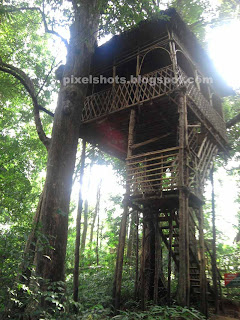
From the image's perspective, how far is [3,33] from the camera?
13406mm

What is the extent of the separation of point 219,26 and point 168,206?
12002mm

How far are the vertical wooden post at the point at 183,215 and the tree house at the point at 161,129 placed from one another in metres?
0.03

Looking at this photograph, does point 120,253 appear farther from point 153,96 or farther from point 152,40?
point 152,40

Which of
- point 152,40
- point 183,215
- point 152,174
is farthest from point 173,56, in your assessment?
point 183,215

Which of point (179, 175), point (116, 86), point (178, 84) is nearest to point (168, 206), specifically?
point (179, 175)

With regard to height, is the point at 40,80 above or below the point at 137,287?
above

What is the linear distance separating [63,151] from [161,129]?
22.1 feet

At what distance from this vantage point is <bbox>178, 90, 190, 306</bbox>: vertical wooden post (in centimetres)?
623

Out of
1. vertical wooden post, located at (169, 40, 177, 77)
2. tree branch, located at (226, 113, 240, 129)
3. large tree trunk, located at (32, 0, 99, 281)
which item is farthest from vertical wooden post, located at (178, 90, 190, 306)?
tree branch, located at (226, 113, 240, 129)

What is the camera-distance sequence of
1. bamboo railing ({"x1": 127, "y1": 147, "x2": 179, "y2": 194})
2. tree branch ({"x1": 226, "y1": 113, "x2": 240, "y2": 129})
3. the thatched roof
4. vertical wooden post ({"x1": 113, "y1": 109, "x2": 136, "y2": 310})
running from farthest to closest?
tree branch ({"x1": 226, "y1": 113, "x2": 240, "y2": 129}) < the thatched roof < bamboo railing ({"x1": 127, "y1": 147, "x2": 179, "y2": 194}) < vertical wooden post ({"x1": 113, "y1": 109, "x2": 136, "y2": 310})

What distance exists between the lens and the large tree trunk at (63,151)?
389 cm

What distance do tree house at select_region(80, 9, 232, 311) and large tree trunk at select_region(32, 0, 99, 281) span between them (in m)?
2.78

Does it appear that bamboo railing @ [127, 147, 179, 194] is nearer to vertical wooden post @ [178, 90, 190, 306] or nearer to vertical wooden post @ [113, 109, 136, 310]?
vertical wooden post @ [178, 90, 190, 306]

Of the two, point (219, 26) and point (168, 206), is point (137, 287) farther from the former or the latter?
point (219, 26)
